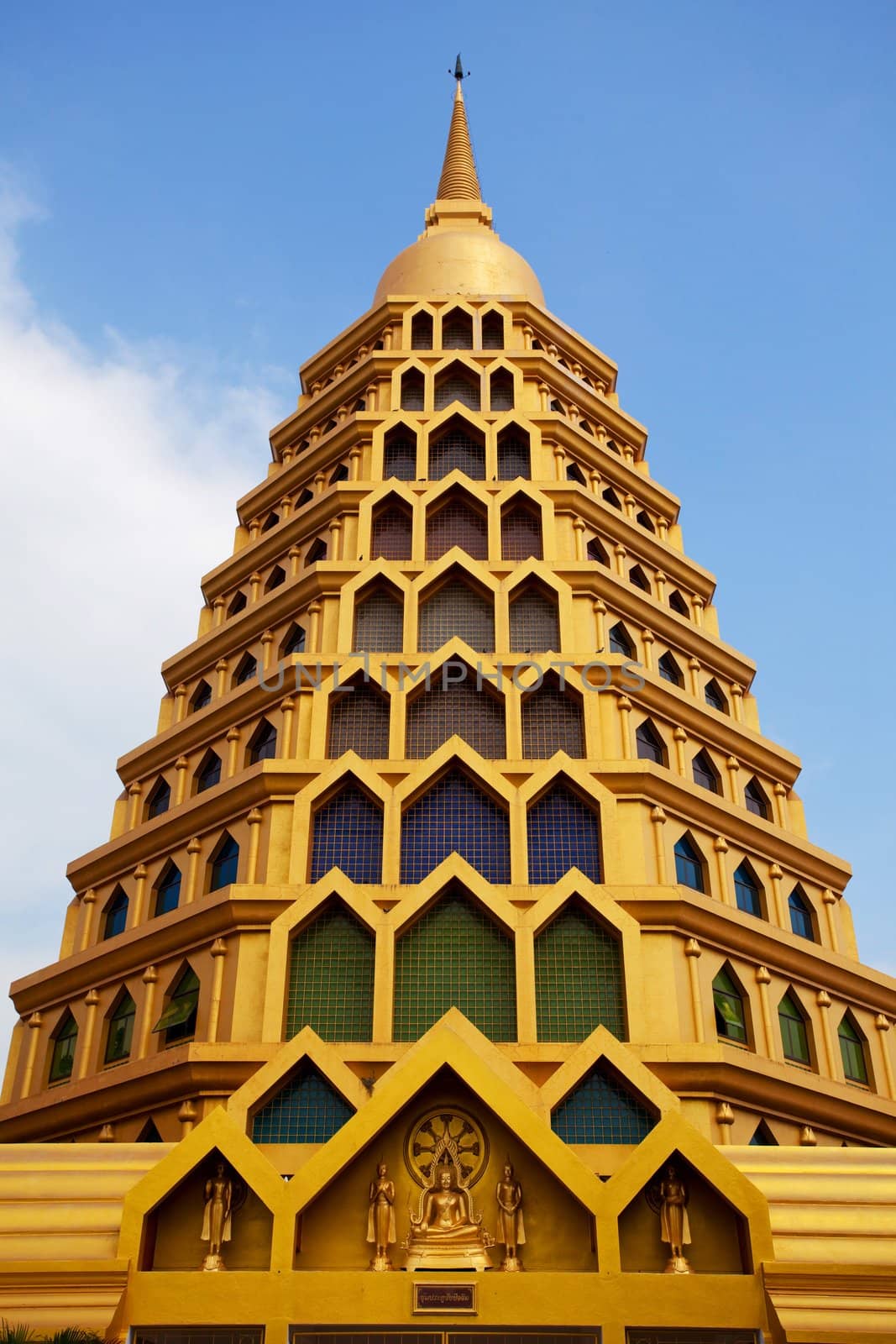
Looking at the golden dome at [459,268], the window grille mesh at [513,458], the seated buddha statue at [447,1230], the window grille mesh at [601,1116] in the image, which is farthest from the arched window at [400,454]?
the seated buddha statue at [447,1230]

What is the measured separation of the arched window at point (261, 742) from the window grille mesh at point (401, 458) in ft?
24.3

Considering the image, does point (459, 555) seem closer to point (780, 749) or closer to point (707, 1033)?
point (780, 749)

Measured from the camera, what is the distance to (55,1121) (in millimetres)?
26047

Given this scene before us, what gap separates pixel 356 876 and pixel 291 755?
3.32 m

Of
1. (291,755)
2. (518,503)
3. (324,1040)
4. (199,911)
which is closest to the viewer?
(324,1040)

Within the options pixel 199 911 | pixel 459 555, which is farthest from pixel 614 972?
pixel 459 555

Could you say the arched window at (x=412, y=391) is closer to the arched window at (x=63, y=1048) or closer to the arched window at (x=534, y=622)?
the arched window at (x=534, y=622)

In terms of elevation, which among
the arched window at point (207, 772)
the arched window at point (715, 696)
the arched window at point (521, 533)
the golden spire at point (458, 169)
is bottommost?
the arched window at point (207, 772)

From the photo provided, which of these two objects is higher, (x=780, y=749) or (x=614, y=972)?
(x=780, y=749)

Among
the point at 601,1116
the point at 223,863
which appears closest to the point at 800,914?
the point at 601,1116

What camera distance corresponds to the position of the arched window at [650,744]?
28.8 metres

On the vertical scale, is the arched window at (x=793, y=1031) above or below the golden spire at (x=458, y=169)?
Result: below

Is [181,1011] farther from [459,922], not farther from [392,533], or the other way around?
[392,533]

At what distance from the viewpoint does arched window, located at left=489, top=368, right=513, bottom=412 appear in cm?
3475
